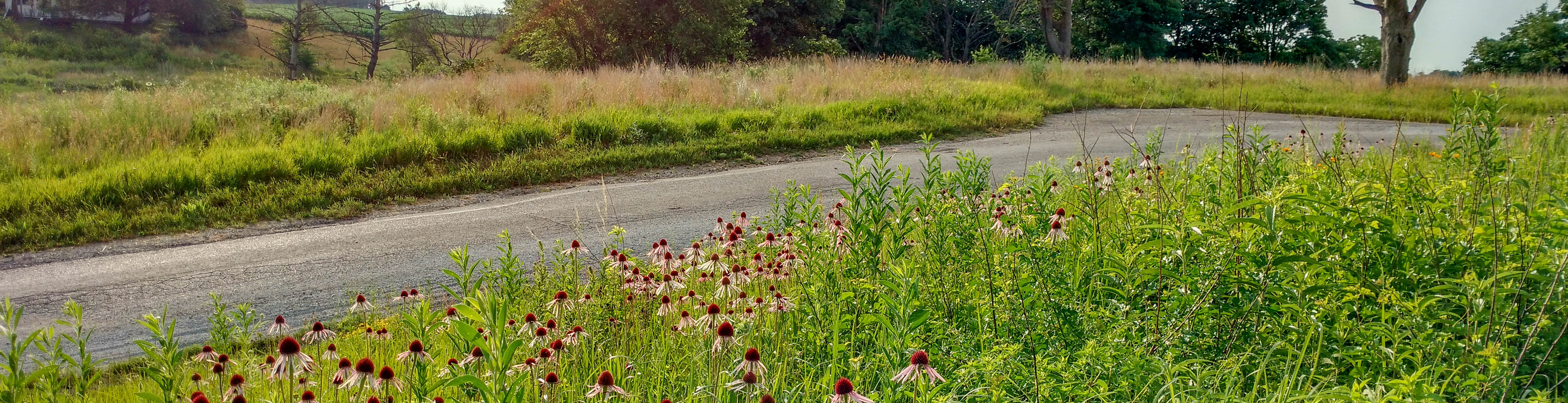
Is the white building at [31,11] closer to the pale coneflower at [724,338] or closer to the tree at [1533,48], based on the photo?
the pale coneflower at [724,338]

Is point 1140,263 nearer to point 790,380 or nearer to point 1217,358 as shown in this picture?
point 1217,358

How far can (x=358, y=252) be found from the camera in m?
6.46

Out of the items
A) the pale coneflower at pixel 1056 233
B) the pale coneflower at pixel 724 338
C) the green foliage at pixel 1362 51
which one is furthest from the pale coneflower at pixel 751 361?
the green foliage at pixel 1362 51

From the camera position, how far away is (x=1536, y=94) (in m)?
17.8

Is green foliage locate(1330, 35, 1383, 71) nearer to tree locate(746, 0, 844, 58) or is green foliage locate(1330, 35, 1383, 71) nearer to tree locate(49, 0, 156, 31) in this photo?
tree locate(746, 0, 844, 58)

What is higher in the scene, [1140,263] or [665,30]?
[665,30]

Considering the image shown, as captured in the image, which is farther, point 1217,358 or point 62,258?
point 62,258

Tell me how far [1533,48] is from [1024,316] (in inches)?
2108

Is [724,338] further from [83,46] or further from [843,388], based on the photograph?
[83,46]

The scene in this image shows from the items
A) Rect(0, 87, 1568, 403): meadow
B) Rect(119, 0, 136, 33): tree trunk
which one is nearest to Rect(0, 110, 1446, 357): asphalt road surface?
Rect(0, 87, 1568, 403): meadow

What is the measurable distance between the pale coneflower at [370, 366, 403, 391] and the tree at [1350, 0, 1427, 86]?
22114mm

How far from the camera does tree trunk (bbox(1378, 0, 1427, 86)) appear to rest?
1850cm

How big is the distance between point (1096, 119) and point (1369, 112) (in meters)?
5.80

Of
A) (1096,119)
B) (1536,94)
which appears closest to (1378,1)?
(1536,94)
